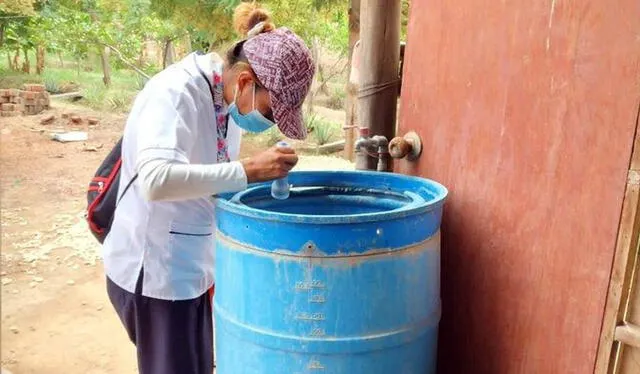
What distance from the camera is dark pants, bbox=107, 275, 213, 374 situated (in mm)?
1707

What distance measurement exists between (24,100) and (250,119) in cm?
491

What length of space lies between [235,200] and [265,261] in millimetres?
253

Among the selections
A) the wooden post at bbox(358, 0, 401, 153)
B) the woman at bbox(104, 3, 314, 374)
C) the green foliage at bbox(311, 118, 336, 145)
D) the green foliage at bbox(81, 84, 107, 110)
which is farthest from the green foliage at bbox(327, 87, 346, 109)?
the woman at bbox(104, 3, 314, 374)

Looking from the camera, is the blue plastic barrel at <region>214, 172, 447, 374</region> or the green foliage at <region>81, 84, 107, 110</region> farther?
the green foliage at <region>81, 84, 107, 110</region>

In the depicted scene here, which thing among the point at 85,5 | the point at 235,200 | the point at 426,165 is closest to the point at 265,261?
the point at 235,200

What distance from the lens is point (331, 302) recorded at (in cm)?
146

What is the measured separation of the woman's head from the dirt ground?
0.61 metres

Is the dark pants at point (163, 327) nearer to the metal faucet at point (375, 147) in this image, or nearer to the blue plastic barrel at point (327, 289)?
the blue plastic barrel at point (327, 289)

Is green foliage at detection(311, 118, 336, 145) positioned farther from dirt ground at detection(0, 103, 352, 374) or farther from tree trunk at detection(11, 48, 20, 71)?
tree trunk at detection(11, 48, 20, 71)

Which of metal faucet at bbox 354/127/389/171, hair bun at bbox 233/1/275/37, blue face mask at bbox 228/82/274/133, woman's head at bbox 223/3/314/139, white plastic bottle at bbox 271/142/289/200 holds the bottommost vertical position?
white plastic bottle at bbox 271/142/289/200

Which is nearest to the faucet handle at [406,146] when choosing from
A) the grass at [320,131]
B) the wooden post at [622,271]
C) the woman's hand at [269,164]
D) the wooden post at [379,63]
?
the wooden post at [379,63]

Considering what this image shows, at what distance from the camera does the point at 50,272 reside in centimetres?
271

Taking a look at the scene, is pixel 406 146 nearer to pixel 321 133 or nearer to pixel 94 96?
pixel 321 133

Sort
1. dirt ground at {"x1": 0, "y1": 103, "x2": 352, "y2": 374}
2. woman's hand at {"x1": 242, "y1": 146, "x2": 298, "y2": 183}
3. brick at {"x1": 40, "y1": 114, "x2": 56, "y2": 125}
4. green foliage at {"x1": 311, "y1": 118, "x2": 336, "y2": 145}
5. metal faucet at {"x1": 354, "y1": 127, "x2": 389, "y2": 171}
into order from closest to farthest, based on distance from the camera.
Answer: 1. dirt ground at {"x1": 0, "y1": 103, "x2": 352, "y2": 374}
2. woman's hand at {"x1": 242, "y1": 146, "x2": 298, "y2": 183}
3. metal faucet at {"x1": 354, "y1": 127, "x2": 389, "y2": 171}
4. brick at {"x1": 40, "y1": 114, "x2": 56, "y2": 125}
5. green foliage at {"x1": 311, "y1": 118, "x2": 336, "y2": 145}
